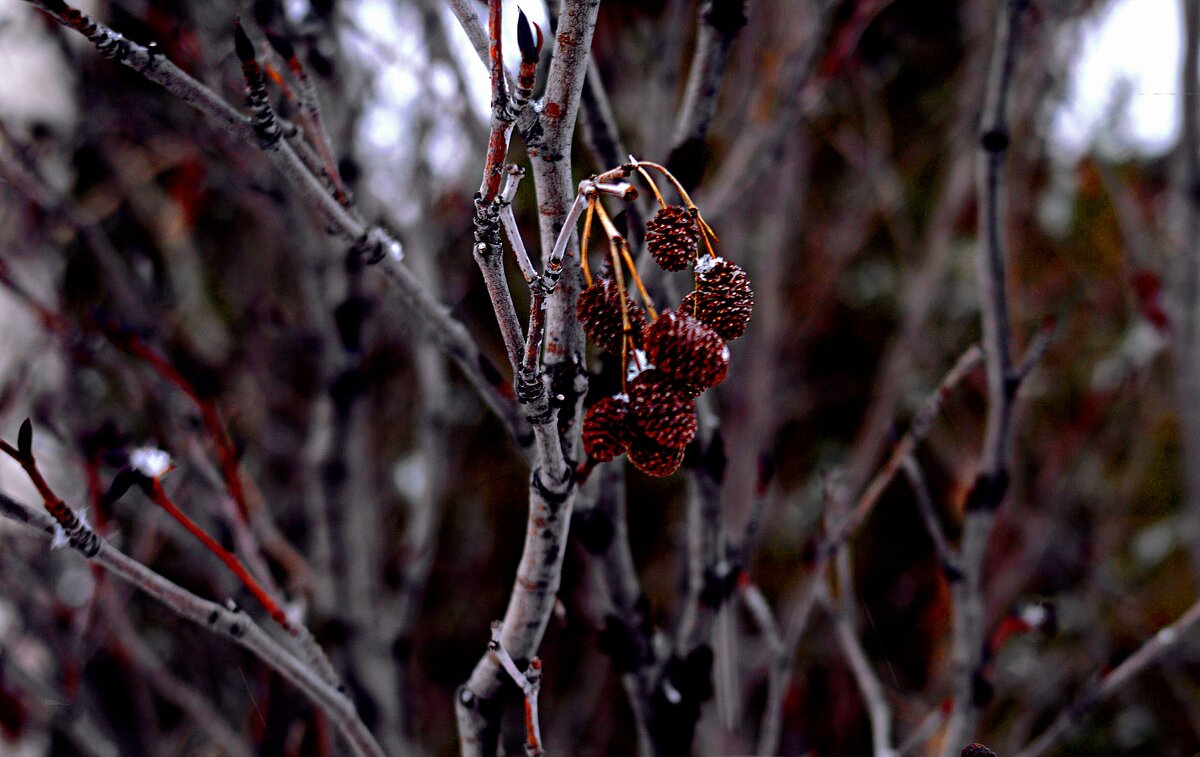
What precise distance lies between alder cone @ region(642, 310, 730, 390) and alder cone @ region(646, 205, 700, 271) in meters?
0.04

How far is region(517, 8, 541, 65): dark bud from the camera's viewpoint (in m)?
0.47

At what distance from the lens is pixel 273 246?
2578 millimetres

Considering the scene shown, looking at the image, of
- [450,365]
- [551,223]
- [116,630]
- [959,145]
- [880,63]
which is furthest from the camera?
[880,63]

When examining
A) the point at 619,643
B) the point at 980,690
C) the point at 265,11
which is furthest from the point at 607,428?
the point at 265,11

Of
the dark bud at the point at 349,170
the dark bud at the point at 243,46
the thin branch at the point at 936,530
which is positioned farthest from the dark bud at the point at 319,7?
the thin branch at the point at 936,530

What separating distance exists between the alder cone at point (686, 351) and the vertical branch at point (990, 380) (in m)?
0.56

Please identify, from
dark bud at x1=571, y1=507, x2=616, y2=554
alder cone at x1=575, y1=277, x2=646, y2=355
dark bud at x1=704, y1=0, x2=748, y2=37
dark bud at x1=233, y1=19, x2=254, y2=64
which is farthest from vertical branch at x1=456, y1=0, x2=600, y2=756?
dark bud at x1=704, y1=0, x2=748, y2=37

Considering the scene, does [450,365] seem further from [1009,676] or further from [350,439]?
[1009,676]

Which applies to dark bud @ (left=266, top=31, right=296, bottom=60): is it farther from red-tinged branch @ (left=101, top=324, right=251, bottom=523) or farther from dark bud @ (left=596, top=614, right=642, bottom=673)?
dark bud @ (left=596, top=614, right=642, bottom=673)

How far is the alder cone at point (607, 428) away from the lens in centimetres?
63

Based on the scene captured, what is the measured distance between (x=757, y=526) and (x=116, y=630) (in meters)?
1.22

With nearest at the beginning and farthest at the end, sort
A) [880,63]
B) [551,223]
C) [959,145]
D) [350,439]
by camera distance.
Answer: [551,223]
[350,439]
[959,145]
[880,63]

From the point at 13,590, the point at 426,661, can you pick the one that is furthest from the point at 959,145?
the point at 13,590

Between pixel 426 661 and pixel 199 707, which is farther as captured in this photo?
pixel 426 661
